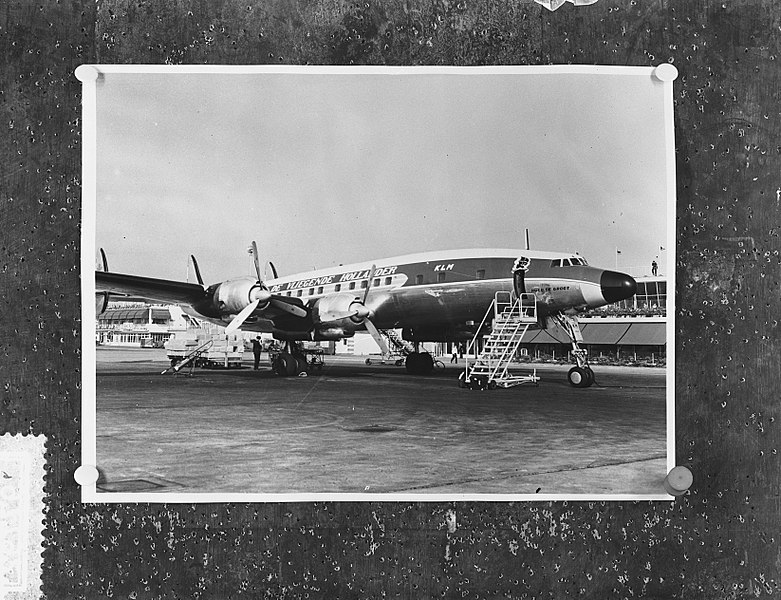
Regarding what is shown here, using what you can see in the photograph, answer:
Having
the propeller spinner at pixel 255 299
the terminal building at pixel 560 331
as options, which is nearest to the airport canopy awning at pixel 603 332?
the terminal building at pixel 560 331

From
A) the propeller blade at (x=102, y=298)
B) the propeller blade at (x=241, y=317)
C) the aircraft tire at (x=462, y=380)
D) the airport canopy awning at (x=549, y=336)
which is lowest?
the aircraft tire at (x=462, y=380)

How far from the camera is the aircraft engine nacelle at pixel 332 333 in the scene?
2613 millimetres

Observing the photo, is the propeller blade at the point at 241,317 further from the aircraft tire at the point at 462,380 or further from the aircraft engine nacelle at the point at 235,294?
the aircraft tire at the point at 462,380

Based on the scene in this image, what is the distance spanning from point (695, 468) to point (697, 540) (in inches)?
10.1

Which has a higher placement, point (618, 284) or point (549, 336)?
point (618, 284)

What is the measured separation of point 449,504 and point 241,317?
1.01 metres

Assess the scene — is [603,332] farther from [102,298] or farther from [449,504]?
[102,298]

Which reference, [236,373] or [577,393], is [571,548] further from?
[236,373]

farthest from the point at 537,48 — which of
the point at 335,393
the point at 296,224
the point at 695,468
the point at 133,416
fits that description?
the point at 133,416

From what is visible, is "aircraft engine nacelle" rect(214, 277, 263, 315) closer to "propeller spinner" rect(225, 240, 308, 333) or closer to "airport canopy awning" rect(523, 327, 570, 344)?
"propeller spinner" rect(225, 240, 308, 333)

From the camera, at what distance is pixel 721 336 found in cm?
264

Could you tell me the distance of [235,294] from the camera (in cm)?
260

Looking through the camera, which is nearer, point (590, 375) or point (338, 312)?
point (590, 375)

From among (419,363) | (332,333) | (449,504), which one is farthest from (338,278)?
(449,504)
